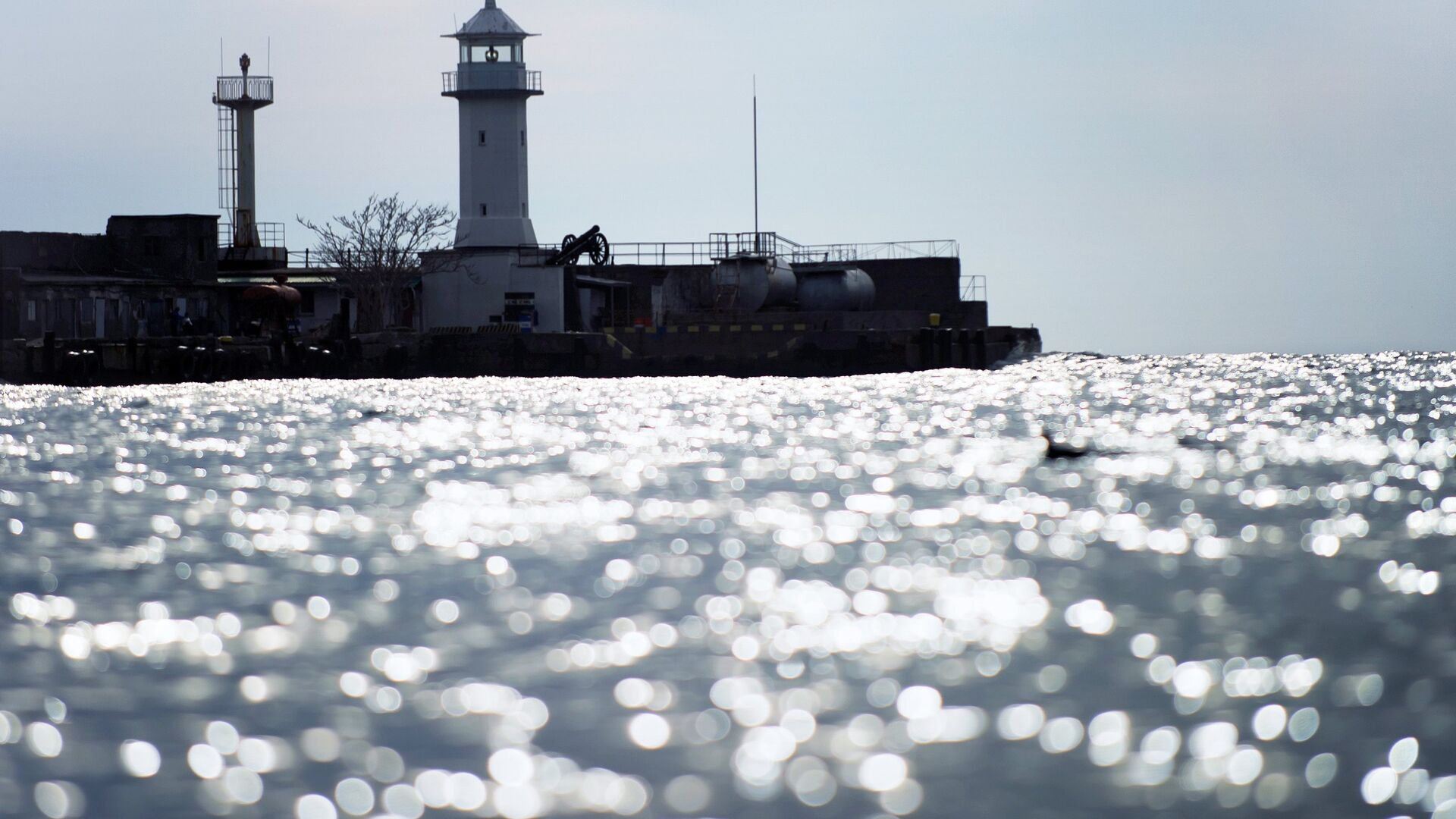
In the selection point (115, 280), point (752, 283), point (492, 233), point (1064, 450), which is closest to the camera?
point (1064, 450)

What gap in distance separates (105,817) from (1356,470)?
747 inches

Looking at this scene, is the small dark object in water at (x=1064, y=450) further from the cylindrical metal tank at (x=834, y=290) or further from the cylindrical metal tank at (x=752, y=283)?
the cylindrical metal tank at (x=834, y=290)

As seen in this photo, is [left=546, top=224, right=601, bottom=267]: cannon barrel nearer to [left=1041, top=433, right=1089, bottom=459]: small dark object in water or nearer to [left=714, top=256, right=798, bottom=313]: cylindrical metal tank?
[left=714, top=256, right=798, bottom=313]: cylindrical metal tank

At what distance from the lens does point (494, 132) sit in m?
71.5

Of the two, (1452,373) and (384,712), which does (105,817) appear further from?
(1452,373)

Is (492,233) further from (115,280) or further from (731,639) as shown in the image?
(731,639)

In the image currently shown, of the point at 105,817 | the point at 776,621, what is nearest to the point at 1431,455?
the point at 776,621

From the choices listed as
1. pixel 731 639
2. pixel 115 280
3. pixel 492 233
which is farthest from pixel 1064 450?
pixel 492 233

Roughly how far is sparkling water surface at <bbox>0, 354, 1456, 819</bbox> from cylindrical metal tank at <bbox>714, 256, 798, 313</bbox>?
43.0 meters

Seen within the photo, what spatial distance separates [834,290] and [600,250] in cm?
970

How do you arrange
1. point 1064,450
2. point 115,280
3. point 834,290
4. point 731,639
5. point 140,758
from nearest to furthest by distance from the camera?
1. point 140,758
2. point 731,639
3. point 1064,450
4. point 115,280
5. point 834,290

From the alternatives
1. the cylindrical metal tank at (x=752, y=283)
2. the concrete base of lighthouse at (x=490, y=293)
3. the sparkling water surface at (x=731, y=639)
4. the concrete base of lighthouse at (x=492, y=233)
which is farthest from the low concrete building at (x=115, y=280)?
the sparkling water surface at (x=731, y=639)

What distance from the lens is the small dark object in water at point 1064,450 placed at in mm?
26234

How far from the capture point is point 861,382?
60.4m
